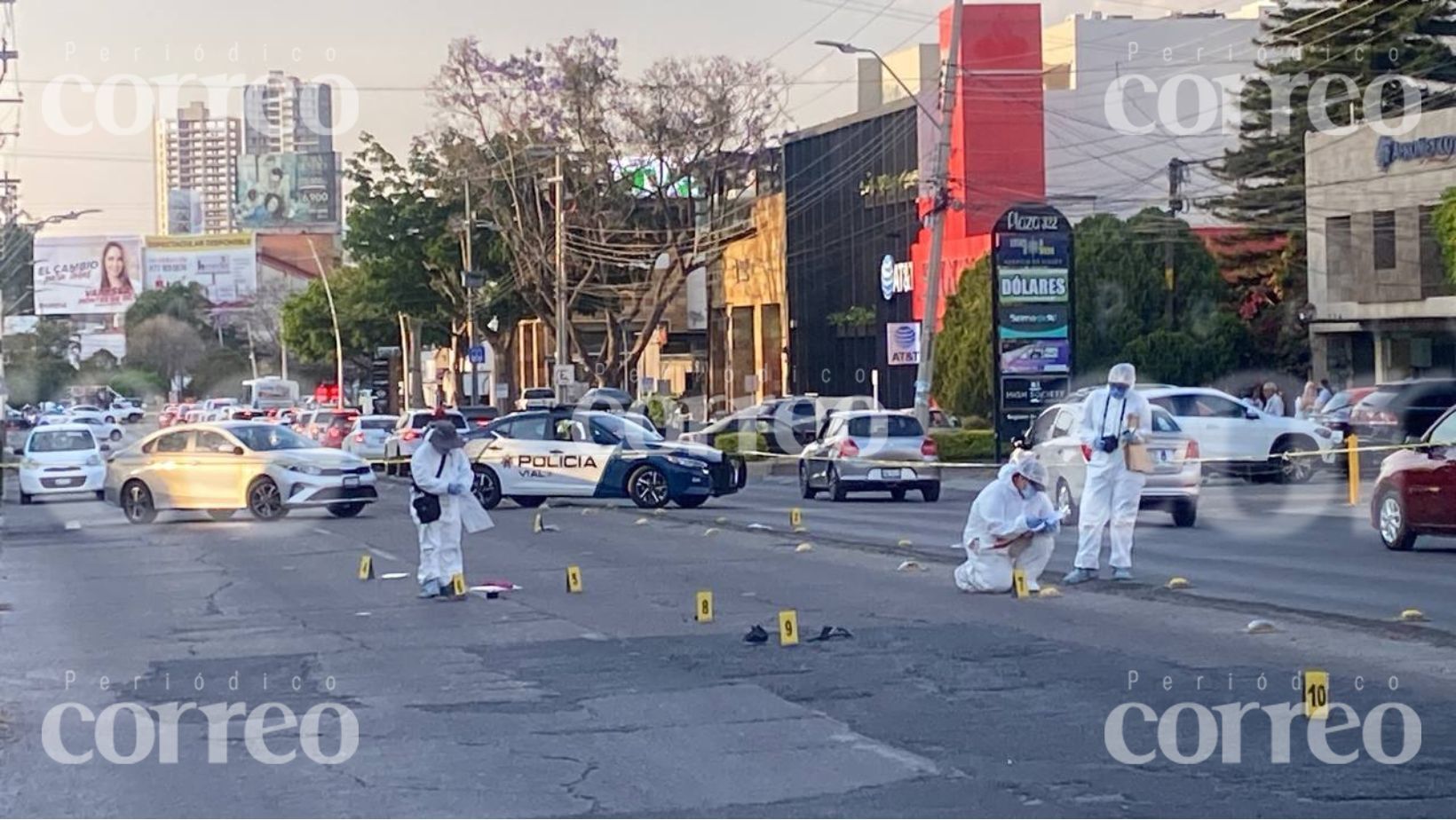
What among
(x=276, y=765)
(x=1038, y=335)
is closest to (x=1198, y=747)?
(x=276, y=765)

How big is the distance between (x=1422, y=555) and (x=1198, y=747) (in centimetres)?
1114

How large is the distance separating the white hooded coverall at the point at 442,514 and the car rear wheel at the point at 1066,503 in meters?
9.90

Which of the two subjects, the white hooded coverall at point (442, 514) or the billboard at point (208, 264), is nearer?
the white hooded coverall at point (442, 514)

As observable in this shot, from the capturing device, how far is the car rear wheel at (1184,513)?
2519 centimetres

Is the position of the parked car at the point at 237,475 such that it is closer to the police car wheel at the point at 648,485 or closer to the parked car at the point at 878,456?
the police car wheel at the point at 648,485

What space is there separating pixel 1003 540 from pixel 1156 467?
8248 millimetres

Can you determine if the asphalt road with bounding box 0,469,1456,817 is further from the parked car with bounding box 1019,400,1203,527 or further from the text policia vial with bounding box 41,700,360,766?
the parked car with bounding box 1019,400,1203,527

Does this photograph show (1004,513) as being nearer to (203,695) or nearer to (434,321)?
(203,695)

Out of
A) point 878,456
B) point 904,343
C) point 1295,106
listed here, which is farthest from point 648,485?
point 1295,106

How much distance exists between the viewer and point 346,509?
31078 millimetres

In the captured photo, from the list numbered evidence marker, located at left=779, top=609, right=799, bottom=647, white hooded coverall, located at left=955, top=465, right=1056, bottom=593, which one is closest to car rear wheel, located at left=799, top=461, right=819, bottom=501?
white hooded coverall, located at left=955, top=465, right=1056, bottom=593

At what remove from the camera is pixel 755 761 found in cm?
989

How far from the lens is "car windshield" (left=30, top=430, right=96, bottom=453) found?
40250 millimetres

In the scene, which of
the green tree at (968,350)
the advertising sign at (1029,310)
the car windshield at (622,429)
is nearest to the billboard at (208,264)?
the green tree at (968,350)
